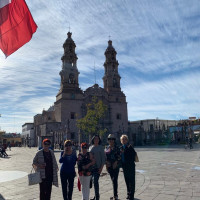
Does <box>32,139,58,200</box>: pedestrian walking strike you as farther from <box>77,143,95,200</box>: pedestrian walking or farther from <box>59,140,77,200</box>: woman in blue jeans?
<box>77,143,95,200</box>: pedestrian walking

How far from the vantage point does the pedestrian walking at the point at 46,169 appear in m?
4.89

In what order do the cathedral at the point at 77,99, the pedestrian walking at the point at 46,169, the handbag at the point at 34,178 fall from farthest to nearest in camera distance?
the cathedral at the point at 77,99, the pedestrian walking at the point at 46,169, the handbag at the point at 34,178

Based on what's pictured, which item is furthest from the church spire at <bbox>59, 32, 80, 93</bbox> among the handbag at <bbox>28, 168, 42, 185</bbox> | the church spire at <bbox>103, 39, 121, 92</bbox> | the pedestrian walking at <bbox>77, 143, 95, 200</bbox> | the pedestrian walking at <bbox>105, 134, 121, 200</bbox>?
the handbag at <bbox>28, 168, 42, 185</bbox>

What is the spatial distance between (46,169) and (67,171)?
1.73 feet

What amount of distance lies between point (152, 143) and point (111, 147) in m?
39.6

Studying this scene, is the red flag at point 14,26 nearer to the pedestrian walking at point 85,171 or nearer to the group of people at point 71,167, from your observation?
the group of people at point 71,167

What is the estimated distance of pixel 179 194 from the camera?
5.75 meters

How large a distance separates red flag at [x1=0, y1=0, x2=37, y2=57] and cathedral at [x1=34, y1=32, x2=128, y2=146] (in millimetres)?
33829

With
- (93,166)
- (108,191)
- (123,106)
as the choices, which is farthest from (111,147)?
(123,106)

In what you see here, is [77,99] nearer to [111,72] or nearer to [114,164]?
[111,72]

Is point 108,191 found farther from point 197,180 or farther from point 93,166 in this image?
point 197,180

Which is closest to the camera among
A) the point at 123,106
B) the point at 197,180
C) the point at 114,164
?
the point at 114,164

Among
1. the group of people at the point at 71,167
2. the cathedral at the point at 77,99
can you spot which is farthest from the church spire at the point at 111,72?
the group of people at the point at 71,167

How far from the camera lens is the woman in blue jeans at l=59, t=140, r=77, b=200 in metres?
5.01
